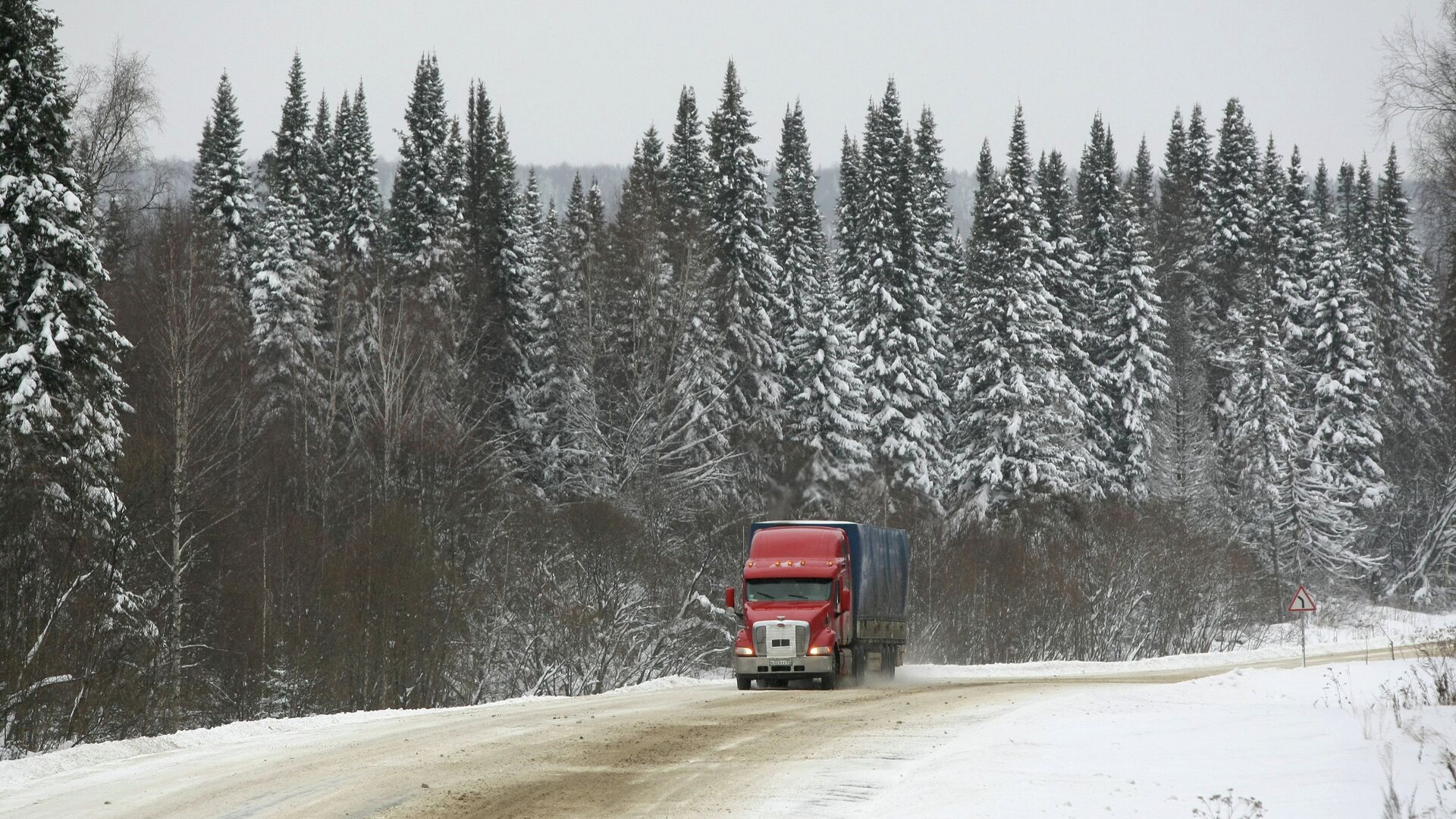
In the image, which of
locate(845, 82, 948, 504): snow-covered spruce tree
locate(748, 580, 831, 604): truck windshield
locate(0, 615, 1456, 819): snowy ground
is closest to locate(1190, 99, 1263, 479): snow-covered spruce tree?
locate(845, 82, 948, 504): snow-covered spruce tree

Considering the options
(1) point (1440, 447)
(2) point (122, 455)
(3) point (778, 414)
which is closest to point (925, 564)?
(3) point (778, 414)

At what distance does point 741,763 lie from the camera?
13.3 meters

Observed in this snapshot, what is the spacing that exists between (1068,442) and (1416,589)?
68.6 feet

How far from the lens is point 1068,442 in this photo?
5684cm

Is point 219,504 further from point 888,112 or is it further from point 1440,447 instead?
point 1440,447

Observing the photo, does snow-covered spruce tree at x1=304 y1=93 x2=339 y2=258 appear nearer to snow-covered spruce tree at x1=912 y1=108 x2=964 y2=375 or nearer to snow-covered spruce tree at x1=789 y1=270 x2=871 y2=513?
snow-covered spruce tree at x1=789 y1=270 x2=871 y2=513

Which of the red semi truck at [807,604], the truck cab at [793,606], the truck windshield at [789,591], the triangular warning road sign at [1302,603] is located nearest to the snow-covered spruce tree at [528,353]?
the red semi truck at [807,604]

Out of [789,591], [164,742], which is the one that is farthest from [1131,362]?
[164,742]

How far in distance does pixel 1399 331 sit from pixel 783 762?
69.5 meters

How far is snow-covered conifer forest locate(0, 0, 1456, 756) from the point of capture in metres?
24.5

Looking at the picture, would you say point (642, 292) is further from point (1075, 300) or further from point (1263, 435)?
point (1263, 435)

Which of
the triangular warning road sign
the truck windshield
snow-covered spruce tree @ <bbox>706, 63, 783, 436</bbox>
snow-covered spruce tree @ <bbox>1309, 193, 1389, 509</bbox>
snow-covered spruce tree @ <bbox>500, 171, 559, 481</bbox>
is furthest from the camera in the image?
snow-covered spruce tree @ <bbox>1309, 193, 1389, 509</bbox>

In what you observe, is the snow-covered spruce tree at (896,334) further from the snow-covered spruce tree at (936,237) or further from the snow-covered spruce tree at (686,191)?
the snow-covered spruce tree at (686,191)

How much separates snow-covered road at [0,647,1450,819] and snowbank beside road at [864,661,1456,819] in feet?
0.12
